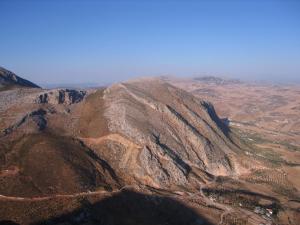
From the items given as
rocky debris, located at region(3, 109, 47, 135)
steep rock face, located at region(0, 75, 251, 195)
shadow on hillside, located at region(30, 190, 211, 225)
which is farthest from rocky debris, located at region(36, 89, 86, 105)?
shadow on hillside, located at region(30, 190, 211, 225)

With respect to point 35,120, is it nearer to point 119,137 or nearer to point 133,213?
point 119,137

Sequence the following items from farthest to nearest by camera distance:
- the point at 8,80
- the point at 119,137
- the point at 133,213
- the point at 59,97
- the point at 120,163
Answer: the point at 8,80 < the point at 59,97 < the point at 119,137 < the point at 120,163 < the point at 133,213

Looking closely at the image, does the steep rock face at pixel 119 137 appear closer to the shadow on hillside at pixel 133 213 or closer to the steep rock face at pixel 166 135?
the steep rock face at pixel 166 135

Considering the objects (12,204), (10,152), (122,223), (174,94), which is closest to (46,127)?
(10,152)

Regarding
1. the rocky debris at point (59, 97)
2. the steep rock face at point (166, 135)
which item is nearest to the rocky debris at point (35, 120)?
the rocky debris at point (59, 97)

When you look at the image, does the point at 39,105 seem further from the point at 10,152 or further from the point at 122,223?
the point at 122,223

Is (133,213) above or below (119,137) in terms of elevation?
below

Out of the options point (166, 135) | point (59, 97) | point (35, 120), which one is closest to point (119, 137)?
point (166, 135)
